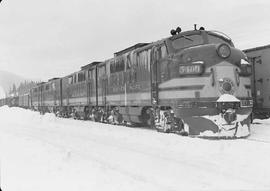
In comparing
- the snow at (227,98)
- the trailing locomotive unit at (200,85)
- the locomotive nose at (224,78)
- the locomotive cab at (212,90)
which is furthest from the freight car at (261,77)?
the snow at (227,98)

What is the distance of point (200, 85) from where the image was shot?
1077 centimetres

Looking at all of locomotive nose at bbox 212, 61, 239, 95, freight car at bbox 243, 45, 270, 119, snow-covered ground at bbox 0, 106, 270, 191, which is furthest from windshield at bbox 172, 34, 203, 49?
freight car at bbox 243, 45, 270, 119

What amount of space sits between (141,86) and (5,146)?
19.1 ft

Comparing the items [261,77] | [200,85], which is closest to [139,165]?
[200,85]

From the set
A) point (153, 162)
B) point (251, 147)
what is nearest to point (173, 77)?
point (251, 147)

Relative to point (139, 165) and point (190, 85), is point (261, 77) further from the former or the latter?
point (139, 165)

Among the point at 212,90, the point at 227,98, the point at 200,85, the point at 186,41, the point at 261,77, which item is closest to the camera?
the point at 227,98

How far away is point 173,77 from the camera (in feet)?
38.3

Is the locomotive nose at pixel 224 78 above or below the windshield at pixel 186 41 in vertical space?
below

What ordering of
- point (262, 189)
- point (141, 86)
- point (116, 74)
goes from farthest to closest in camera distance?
point (116, 74), point (141, 86), point (262, 189)

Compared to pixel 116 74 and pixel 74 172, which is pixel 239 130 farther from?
pixel 116 74

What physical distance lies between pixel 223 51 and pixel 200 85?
4.05 ft

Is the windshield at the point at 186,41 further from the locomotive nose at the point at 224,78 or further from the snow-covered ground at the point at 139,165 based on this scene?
the snow-covered ground at the point at 139,165

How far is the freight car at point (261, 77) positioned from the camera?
553 inches
